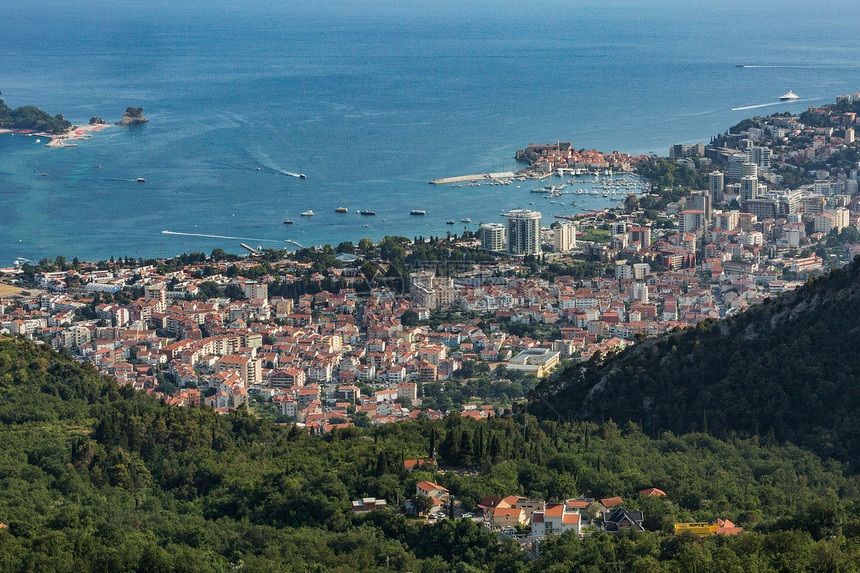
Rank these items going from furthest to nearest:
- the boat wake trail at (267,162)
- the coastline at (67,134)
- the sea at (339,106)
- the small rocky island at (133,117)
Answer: the small rocky island at (133,117), the coastline at (67,134), the boat wake trail at (267,162), the sea at (339,106)

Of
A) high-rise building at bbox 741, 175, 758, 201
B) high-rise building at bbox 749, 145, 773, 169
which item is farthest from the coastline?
high-rise building at bbox 741, 175, 758, 201

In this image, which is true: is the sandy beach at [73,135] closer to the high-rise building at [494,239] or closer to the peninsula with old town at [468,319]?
the peninsula with old town at [468,319]

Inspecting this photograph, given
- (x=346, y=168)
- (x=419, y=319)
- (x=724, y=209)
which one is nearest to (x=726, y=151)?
(x=724, y=209)

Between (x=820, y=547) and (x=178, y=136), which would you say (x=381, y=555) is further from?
(x=178, y=136)

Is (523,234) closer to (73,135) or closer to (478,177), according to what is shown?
(478,177)

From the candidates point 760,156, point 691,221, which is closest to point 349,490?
point 691,221

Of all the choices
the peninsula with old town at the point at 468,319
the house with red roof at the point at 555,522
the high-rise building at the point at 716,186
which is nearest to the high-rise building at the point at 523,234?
the peninsula with old town at the point at 468,319
